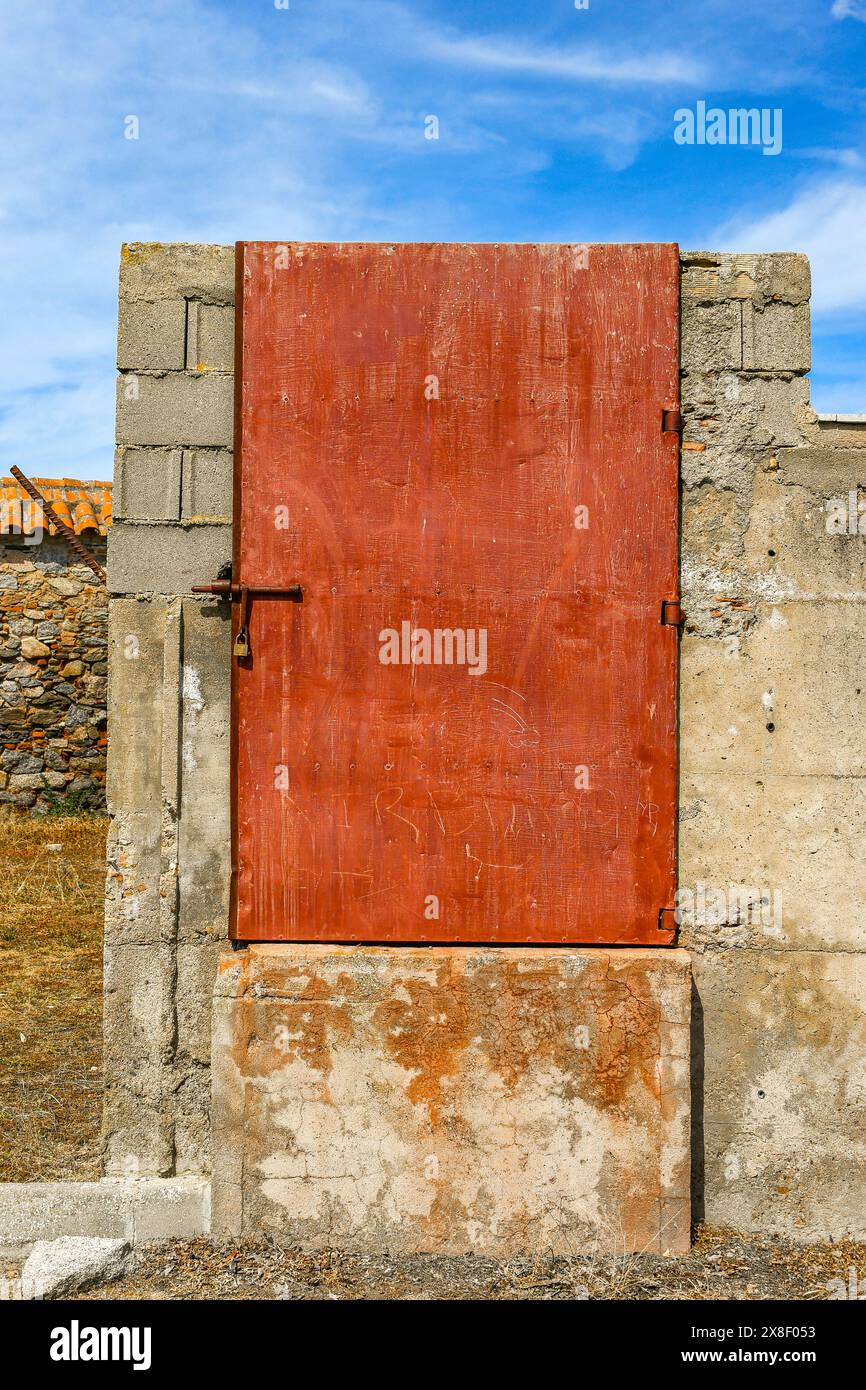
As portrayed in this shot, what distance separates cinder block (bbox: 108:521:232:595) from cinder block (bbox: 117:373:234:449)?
0.31 m

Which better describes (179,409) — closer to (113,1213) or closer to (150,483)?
(150,483)

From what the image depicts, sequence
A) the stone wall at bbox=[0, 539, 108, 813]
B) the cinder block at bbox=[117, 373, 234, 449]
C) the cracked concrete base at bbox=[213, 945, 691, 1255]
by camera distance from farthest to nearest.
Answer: the stone wall at bbox=[0, 539, 108, 813], the cinder block at bbox=[117, 373, 234, 449], the cracked concrete base at bbox=[213, 945, 691, 1255]

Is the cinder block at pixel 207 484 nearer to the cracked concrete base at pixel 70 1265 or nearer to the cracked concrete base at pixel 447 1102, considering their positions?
the cracked concrete base at pixel 447 1102

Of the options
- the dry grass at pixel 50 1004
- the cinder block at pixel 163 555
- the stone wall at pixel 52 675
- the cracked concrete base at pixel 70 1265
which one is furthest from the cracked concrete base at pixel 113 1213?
the stone wall at pixel 52 675

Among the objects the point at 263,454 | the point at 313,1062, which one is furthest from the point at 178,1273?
the point at 263,454

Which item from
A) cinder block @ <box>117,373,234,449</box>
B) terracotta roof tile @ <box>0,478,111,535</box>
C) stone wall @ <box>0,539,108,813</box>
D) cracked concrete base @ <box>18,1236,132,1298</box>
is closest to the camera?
cracked concrete base @ <box>18,1236,132,1298</box>

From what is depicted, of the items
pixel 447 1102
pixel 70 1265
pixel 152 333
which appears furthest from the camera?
pixel 152 333

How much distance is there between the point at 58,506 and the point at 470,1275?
9596 millimetres

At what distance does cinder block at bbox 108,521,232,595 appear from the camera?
3.53 m

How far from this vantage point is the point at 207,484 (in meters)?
3.54

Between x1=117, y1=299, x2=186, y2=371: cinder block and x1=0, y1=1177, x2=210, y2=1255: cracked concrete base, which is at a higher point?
x1=117, y1=299, x2=186, y2=371: cinder block

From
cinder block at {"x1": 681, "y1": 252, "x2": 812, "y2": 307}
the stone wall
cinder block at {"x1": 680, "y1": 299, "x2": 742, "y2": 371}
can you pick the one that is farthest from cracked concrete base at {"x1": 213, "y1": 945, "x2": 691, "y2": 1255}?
the stone wall

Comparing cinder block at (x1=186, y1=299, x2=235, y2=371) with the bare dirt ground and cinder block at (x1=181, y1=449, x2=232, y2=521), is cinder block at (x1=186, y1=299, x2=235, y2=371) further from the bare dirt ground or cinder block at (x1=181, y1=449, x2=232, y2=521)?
the bare dirt ground

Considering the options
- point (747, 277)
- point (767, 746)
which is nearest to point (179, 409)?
point (747, 277)
